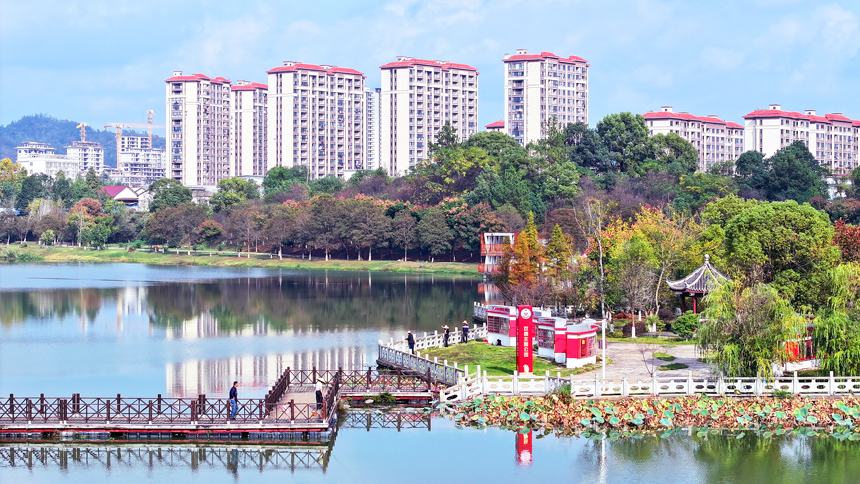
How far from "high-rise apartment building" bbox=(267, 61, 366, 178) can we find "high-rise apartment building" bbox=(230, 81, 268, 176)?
9476 millimetres

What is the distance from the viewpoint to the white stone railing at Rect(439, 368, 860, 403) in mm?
29562

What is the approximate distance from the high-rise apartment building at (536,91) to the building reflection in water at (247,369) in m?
115

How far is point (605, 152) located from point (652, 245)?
61.9m

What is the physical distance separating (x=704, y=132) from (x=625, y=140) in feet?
184

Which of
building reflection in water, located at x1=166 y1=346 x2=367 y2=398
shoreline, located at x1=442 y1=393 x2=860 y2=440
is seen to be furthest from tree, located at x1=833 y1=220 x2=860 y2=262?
building reflection in water, located at x1=166 y1=346 x2=367 y2=398

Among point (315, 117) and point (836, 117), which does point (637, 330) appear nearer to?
point (315, 117)

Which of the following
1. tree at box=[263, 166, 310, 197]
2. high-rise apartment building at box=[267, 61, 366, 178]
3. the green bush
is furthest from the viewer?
high-rise apartment building at box=[267, 61, 366, 178]

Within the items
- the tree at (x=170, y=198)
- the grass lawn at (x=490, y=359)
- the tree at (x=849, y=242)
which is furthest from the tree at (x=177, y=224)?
the tree at (x=849, y=242)

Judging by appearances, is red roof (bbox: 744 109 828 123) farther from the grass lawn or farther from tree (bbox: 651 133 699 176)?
the grass lawn

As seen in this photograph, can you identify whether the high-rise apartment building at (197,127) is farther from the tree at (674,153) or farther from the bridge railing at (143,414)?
the bridge railing at (143,414)

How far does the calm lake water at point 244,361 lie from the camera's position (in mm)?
25266

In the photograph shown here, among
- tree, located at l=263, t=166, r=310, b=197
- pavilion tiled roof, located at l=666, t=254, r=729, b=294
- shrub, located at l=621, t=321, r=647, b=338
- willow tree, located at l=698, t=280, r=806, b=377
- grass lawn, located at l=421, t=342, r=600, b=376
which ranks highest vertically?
tree, located at l=263, t=166, r=310, b=197

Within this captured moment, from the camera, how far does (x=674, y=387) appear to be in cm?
2961

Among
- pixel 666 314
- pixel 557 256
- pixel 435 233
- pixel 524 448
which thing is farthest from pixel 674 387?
pixel 435 233
